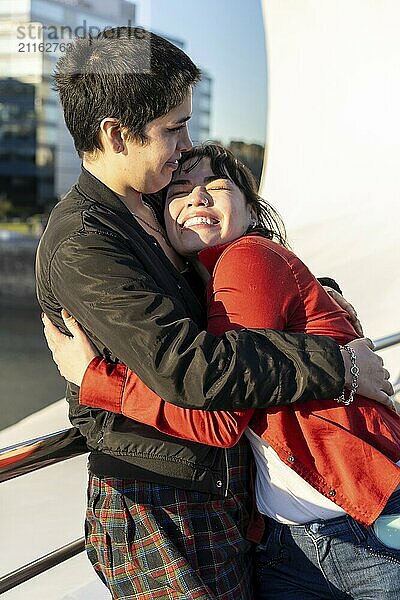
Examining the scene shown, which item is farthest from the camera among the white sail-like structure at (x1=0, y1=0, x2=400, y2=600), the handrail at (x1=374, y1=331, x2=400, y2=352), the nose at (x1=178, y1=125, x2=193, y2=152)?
the white sail-like structure at (x1=0, y1=0, x2=400, y2=600)

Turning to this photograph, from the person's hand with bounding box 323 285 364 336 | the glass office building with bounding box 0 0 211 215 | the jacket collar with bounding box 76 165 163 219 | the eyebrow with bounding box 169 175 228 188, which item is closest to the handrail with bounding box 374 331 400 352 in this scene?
the person's hand with bounding box 323 285 364 336

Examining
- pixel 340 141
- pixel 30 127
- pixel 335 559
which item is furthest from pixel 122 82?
pixel 30 127

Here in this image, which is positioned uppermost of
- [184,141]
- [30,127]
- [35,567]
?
[184,141]

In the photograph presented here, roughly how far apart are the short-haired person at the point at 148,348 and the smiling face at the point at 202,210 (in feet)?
0.40

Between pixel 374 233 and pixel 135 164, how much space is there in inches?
127

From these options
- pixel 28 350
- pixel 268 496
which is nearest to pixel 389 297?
pixel 268 496

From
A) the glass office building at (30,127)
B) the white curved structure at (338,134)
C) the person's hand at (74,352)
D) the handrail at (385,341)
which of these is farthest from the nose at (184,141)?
the glass office building at (30,127)

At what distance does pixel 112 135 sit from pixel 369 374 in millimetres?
554

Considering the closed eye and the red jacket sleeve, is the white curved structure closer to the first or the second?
the closed eye

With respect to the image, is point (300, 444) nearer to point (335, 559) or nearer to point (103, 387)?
point (335, 559)

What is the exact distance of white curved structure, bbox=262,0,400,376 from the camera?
4477 mm

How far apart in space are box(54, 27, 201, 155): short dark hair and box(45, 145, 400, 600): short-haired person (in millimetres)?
253

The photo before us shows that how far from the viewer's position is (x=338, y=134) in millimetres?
4770

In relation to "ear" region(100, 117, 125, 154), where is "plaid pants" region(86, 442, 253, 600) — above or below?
below
